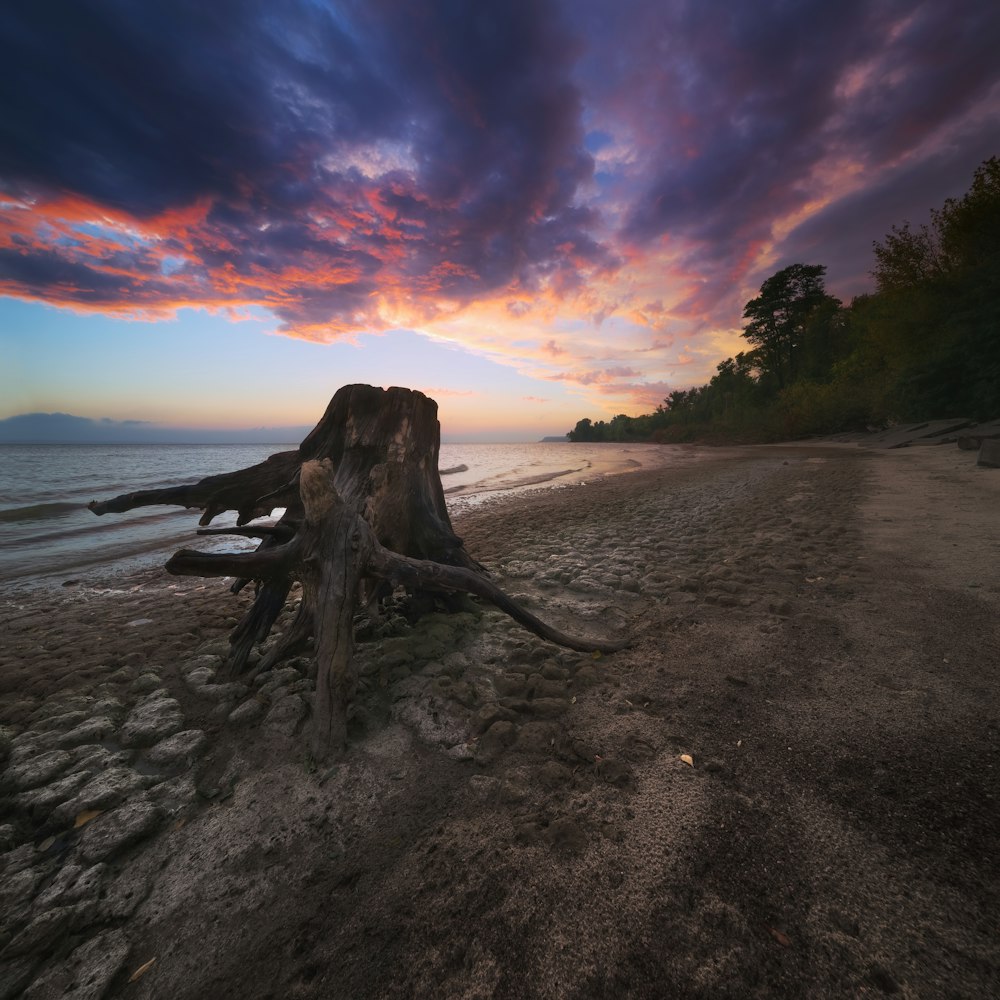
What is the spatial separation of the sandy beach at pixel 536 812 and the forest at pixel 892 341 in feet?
84.9

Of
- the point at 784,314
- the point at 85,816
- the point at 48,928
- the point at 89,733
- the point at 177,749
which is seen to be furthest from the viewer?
the point at 784,314

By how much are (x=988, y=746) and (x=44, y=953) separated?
A: 386cm

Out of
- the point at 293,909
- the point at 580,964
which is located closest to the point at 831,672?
the point at 580,964

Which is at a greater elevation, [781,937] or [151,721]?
[781,937]

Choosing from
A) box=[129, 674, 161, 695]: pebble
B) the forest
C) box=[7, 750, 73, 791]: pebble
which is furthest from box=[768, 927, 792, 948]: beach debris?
the forest

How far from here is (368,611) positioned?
3.91 m

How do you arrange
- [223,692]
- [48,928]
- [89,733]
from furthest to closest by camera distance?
[223,692] → [89,733] → [48,928]

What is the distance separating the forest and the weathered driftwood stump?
27463 millimetres

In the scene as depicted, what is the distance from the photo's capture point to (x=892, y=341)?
25078 mm

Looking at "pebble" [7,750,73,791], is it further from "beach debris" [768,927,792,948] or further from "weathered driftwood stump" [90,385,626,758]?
"beach debris" [768,927,792,948]


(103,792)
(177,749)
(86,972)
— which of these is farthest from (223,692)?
(86,972)

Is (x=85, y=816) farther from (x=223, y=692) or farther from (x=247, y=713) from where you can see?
(x=223, y=692)

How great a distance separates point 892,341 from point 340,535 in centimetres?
3445

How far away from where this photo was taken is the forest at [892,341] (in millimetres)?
20234
